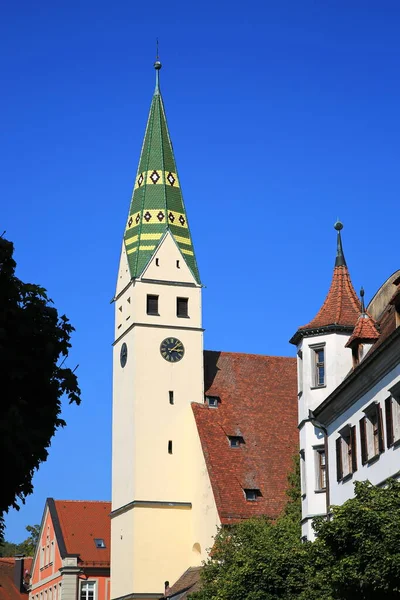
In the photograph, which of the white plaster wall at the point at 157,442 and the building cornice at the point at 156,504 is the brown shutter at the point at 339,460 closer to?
the white plaster wall at the point at 157,442

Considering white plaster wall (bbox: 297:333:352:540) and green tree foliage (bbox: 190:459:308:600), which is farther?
white plaster wall (bbox: 297:333:352:540)

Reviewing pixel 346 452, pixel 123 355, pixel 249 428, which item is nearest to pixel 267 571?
pixel 346 452

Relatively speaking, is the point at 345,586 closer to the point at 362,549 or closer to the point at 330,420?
the point at 362,549

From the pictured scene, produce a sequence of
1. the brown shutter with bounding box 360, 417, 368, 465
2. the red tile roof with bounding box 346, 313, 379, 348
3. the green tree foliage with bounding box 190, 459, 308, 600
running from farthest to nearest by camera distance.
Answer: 1. the red tile roof with bounding box 346, 313, 379, 348
2. the brown shutter with bounding box 360, 417, 368, 465
3. the green tree foliage with bounding box 190, 459, 308, 600

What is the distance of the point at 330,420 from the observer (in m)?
39.0

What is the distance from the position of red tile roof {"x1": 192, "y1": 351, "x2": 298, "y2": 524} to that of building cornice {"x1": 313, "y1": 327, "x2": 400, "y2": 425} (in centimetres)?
1948

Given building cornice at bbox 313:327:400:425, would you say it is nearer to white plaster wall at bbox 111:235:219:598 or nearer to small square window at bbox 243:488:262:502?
small square window at bbox 243:488:262:502

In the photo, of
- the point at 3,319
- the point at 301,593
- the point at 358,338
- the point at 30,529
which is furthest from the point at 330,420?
the point at 30,529

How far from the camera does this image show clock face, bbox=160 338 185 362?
63.5 meters

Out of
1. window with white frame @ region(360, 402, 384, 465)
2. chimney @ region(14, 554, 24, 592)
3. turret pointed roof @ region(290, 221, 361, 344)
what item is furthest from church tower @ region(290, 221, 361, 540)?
chimney @ region(14, 554, 24, 592)

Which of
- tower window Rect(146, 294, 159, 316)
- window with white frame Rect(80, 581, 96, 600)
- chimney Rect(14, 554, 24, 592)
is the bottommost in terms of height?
window with white frame Rect(80, 581, 96, 600)

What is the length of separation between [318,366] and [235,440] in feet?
65.1

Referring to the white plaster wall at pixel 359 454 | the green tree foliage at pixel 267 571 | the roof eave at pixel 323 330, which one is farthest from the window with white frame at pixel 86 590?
the white plaster wall at pixel 359 454

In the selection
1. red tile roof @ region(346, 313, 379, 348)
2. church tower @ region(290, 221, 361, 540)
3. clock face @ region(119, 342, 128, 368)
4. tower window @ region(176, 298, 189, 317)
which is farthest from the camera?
Result: tower window @ region(176, 298, 189, 317)
